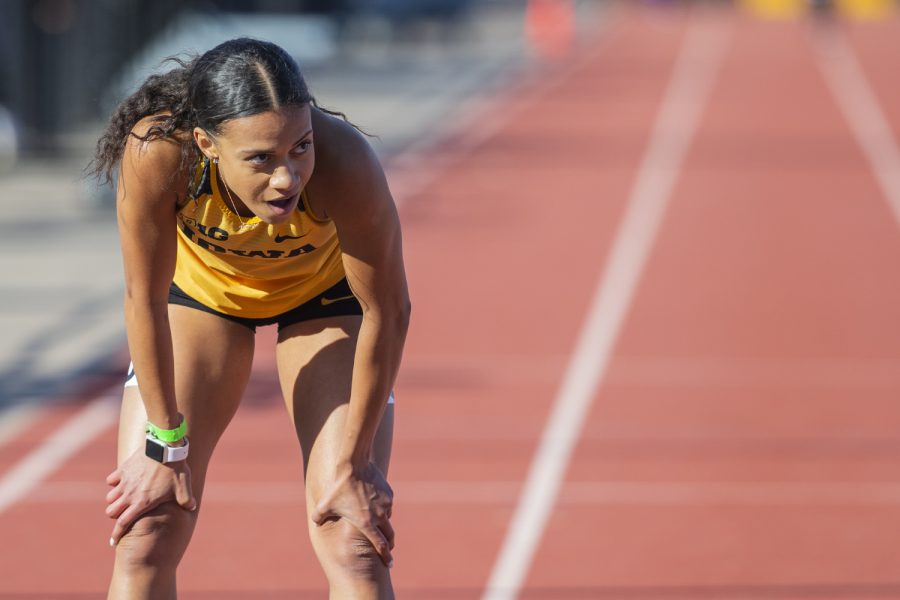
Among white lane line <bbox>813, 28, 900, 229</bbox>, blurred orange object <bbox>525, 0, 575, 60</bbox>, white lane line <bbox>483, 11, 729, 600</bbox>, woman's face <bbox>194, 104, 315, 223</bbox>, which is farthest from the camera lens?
blurred orange object <bbox>525, 0, 575, 60</bbox>

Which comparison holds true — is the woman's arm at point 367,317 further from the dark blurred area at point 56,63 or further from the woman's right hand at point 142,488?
the dark blurred area at point 56,63

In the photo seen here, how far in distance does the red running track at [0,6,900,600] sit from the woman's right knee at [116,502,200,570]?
6.44ft

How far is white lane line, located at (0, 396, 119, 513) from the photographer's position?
6.54 meters

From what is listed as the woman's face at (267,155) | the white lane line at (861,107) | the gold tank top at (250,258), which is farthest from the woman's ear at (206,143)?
the white lane line at (861,107)

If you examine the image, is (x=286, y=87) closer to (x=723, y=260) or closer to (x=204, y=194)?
(x=204, y=194)

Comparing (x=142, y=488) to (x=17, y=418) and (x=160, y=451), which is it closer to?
(x=160, y=451)

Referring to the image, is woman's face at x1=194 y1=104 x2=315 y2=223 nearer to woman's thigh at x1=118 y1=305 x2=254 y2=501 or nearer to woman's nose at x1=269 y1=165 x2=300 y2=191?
woman's nose at x1=269 y1=165 x2=300 y2=191

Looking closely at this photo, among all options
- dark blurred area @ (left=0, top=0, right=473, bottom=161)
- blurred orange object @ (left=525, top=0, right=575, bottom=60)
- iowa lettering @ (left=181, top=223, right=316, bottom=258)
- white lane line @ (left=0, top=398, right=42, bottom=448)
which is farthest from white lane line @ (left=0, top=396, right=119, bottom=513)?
blurred orange object @ (left=525, top=0, right=575, bottom=60)

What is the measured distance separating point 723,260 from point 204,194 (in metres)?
9.17

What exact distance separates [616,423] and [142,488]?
4533 millimetres

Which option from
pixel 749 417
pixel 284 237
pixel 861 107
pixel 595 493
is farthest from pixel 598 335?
pixel 861 107

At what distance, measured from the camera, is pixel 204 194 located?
3.27m

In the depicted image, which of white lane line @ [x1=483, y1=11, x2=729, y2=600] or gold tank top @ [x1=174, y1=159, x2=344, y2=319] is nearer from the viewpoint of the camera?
gold tank top @ [x1=174, y1=159, x2=344, y2=319]

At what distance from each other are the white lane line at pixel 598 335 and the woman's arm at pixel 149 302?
225 centimetres
